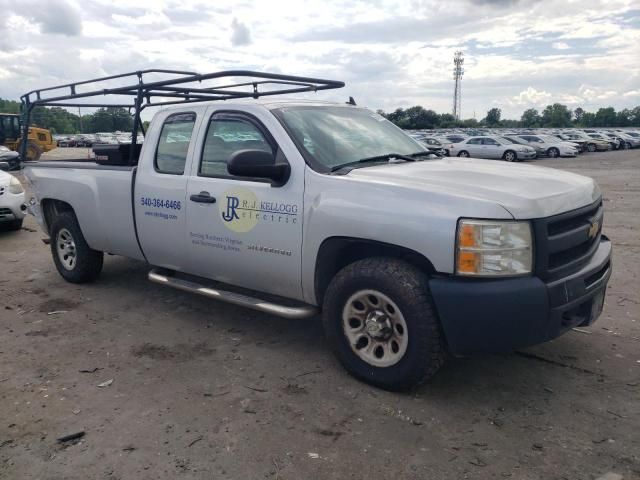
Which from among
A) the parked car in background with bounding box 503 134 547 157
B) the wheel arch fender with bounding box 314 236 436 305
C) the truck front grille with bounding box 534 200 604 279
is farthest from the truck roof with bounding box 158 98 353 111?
the parked car in background with bounding box 503 134 547 157

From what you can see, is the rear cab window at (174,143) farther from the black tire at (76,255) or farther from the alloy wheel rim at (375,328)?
the alloy wheel rim at (375,328)

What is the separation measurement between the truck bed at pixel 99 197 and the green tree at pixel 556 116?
342 feet

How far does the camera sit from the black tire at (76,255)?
5.93m

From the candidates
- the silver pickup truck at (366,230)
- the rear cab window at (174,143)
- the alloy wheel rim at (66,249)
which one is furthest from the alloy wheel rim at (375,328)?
the alloy wheel rim at (66,249)

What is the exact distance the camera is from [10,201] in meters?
9.18

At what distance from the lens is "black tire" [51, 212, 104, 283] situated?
233 inches

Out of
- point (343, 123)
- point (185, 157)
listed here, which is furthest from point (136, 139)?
point (343, 123)

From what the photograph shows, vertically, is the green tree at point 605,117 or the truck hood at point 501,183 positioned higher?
the green tree at point 605,117

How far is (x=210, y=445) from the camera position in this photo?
3041 mm

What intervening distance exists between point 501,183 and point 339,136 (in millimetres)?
1332

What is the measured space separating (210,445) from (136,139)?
152 inches

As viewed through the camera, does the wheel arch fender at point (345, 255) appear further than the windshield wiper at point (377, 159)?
No

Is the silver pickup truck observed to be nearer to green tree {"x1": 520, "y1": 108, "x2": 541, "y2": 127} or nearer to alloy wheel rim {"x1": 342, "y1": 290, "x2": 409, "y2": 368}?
alloy wheel rim {"x1": 342, "y1": 290, "x2": 409, "y2": 368}

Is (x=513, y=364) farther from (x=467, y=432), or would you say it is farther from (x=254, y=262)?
(x=254, y=262)
